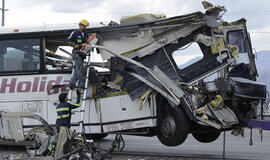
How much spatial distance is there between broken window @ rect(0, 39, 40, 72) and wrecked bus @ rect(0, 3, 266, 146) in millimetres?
419

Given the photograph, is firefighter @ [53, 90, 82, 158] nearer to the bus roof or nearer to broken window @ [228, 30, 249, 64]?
the bus roof

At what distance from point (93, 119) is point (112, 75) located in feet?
4.48

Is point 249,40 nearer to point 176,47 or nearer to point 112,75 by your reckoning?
point 176,47

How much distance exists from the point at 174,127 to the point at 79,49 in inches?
120

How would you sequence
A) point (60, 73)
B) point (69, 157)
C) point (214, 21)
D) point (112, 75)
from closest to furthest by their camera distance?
1. point (69, 157)
2. point (214, 21)
3. point (112, 75)
4. point (60, 73)

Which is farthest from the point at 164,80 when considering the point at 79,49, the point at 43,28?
the point at 43,28

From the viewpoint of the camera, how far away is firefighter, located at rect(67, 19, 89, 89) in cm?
1121

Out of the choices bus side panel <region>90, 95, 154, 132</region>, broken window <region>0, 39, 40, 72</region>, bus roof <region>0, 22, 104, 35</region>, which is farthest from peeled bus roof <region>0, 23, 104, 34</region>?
bus side panel <region>90, 95, 154, 132</region>

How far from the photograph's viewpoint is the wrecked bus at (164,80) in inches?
426

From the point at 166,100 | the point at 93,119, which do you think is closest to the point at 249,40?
the point at 166,100

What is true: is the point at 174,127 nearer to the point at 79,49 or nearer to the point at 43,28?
the point at 79,49

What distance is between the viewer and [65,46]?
41.3 feet

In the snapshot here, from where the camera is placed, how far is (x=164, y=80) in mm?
10828

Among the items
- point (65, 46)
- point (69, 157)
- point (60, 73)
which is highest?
point (65, 46)
